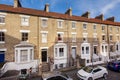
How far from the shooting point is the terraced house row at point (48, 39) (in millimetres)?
17688

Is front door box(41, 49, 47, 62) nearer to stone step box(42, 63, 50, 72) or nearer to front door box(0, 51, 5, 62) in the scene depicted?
stone step box(42, 63, 50, 72)

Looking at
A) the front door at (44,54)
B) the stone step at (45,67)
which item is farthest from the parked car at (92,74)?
the front door at (44,54)

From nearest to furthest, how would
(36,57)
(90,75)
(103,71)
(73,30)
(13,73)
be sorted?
(90,75) < (103,71) < (13,73) < (36,57) < (73,30)

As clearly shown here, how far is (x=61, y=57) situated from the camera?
72.6 ft

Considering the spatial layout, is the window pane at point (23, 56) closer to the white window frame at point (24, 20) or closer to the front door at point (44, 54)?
the front door at point (44, 54)

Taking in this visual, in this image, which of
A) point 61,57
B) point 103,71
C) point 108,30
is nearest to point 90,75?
point 103,71

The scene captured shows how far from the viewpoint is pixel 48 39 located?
21016mm

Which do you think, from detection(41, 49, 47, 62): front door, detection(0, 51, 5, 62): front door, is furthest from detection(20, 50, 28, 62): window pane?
detection(41, 49, 47, 62): front door

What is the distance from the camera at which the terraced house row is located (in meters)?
17.7

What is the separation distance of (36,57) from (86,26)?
569 inches

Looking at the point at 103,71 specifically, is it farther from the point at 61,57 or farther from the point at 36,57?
the point at 36,57

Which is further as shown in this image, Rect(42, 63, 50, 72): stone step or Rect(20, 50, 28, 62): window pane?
Rect(42, 63, 50, 72): stone step

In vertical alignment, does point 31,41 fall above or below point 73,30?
below

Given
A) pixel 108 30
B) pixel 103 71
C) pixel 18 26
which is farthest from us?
pixel 108 30
